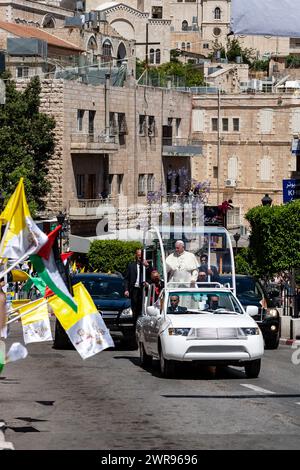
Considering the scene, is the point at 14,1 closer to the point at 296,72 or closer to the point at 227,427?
the point at 296,72

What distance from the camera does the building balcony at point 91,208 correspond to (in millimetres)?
61688

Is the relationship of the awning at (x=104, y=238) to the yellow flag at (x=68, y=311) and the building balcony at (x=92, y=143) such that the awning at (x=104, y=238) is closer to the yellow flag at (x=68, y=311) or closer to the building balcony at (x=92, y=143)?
the building balcony at (x=92, y=143)

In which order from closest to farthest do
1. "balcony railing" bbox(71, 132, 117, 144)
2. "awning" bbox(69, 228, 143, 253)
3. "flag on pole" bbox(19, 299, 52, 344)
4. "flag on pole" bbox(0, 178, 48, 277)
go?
"flag on pole" bbox(0, 178, 48, 277), "flag on pole" bbox(19, 299, 52, 344), "awning" bbox(69, 228, 143, 253), "balcony railing" bbox(71, 132, 117, 144)

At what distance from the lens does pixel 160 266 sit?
1041 inches

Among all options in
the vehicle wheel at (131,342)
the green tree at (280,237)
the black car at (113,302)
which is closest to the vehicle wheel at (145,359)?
the black car at (113,302)

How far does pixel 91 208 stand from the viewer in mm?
63031

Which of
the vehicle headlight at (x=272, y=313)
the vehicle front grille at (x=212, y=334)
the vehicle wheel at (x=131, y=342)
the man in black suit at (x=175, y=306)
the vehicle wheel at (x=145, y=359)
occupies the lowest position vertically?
the vehicle wheel at (x=131, y=342)

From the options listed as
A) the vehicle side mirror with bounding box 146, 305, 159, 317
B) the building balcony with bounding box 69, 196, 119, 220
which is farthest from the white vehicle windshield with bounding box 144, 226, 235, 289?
the building balcony with bounding box 69, 196, 119, 220

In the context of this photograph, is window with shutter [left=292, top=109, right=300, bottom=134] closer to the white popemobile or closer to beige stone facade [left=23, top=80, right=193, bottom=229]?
beige stone facade [left=23, top=80, right=193, bottom=229]

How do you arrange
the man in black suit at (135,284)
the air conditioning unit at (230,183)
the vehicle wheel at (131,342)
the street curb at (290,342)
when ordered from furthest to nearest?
1. the air conditioning unit at (230,183)
2. the street curb at (290,342)
3. the vehicle wheel at (131,342)
4. the man in black suit at (135,284)

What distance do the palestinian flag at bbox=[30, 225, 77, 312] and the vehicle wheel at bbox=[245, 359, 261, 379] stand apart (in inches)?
219

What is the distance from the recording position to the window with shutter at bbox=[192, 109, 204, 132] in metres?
78.1

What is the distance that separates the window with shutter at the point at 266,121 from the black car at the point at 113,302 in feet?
160

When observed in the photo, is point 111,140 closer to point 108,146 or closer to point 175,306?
point 108,146
